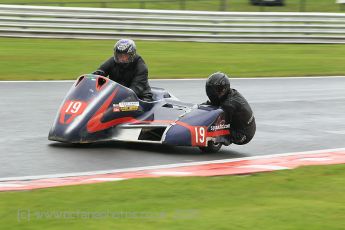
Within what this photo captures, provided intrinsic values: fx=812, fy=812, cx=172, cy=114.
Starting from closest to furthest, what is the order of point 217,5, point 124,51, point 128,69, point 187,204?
point 187,204 → point 124,51 → point 128,69 → point 217,5

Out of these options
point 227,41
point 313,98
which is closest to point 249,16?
point 227,41

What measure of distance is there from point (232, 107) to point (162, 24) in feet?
48.1

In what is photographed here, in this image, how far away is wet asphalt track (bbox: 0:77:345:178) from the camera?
9852 millimetres

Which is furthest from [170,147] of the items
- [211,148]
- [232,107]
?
[232,107]

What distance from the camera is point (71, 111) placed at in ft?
34.1

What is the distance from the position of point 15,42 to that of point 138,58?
13092mm

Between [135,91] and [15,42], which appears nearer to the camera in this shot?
[135,91]

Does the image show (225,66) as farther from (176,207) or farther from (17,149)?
(176,207)

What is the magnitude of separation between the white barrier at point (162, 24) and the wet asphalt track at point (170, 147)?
629 centimetres

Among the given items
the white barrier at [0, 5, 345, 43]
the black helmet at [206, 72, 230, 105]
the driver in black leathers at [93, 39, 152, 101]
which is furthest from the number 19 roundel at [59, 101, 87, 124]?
the white barrier at [0, 5, 345, 43]

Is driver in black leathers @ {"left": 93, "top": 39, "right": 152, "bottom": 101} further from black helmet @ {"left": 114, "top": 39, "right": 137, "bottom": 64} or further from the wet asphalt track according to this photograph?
the wet asphalt track

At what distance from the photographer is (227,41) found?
2520 cm

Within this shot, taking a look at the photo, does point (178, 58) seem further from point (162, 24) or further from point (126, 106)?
point (126, 106)

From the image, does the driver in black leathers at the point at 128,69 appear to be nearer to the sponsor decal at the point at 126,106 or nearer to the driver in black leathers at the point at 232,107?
the sponsor decal at the point at 126,106
